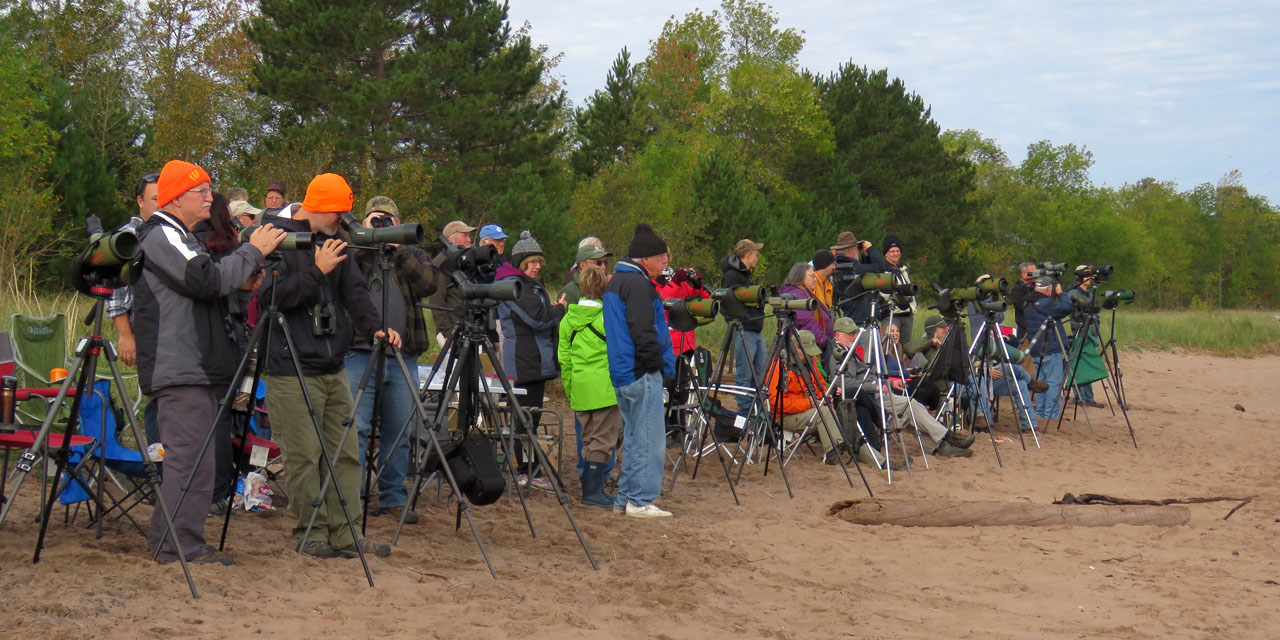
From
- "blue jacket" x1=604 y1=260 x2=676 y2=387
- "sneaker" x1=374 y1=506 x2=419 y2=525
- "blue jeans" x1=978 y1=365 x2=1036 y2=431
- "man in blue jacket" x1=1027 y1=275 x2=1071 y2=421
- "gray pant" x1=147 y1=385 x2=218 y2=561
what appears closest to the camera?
"gray pant" x1=147 y1=385 x2=218 y2=561

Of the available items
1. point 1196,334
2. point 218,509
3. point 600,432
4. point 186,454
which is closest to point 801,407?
point 600,432

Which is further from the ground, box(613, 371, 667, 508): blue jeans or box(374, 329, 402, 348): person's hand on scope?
box(374, 329, 402, 348): person's hand on scope

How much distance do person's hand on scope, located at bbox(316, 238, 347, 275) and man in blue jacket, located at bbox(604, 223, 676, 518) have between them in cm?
210

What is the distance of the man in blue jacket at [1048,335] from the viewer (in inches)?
462

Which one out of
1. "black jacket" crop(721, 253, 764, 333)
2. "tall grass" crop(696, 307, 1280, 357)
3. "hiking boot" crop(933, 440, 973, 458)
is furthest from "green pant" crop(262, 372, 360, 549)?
"tall grass" crop(696, 307, 1280, 357)

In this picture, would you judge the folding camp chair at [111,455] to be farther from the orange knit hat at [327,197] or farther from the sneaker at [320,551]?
the orange knit hat at [327,197]

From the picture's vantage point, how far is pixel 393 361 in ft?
21.0

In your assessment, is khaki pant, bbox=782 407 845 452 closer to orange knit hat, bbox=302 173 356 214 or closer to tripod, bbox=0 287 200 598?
orange knit hat, bbox=302 173 356 214

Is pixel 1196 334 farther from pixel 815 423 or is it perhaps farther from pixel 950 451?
pixel 815 423

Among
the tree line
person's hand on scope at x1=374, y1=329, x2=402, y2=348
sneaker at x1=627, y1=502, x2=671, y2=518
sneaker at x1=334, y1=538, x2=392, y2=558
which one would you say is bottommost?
sneaker at x1=627, y1=502, x2=671, y2=518

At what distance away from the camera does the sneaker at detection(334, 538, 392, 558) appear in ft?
17.1

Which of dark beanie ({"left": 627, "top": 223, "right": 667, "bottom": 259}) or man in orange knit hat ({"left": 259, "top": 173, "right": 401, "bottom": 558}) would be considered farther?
dark beanie ({"left": 627, "top": 223, "right": 667, "bottom": 259})

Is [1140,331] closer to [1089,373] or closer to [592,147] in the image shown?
[1089,373]

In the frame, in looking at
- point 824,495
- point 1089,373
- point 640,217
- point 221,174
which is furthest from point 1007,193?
point 824,495
